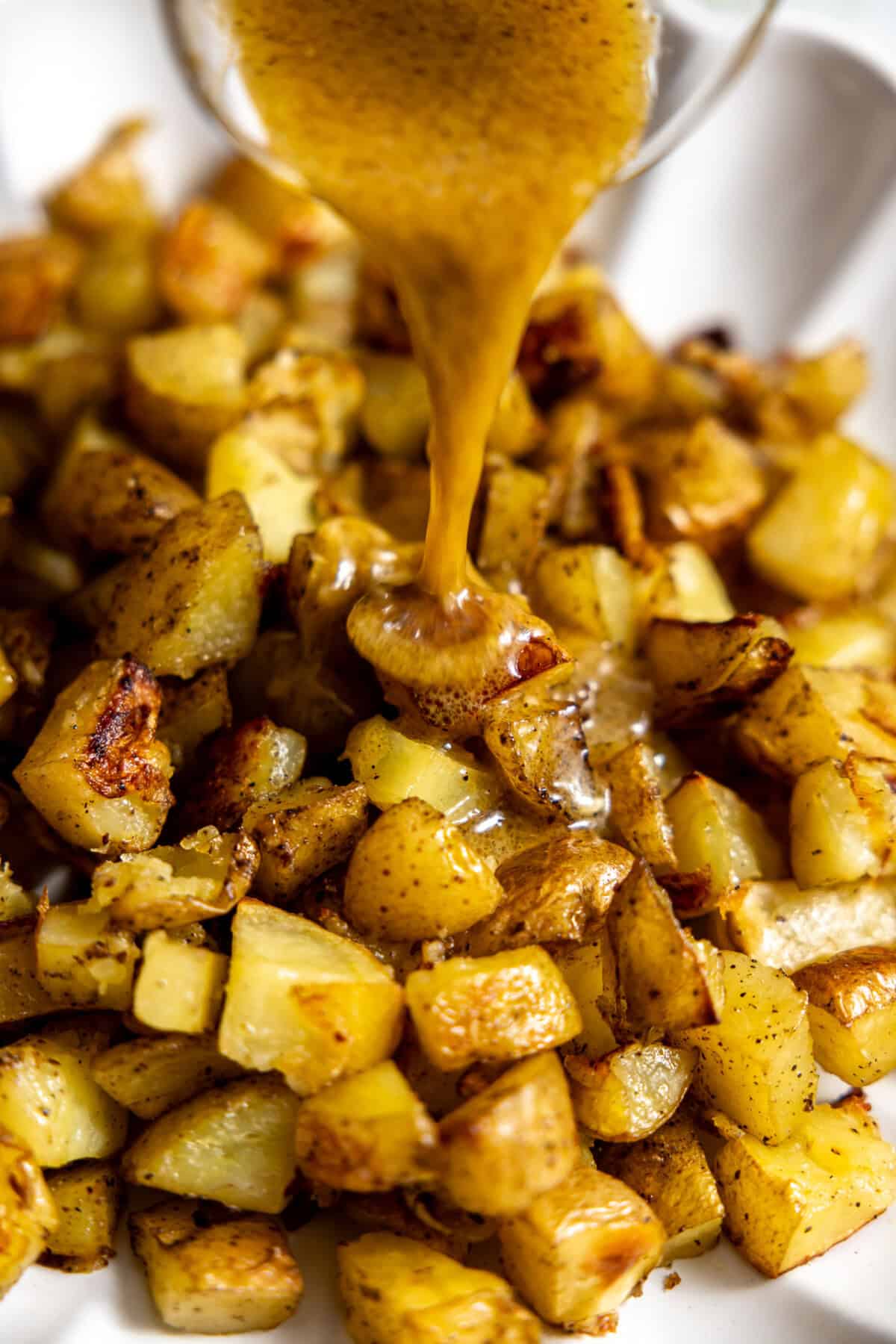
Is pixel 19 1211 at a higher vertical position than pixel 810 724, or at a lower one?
lower

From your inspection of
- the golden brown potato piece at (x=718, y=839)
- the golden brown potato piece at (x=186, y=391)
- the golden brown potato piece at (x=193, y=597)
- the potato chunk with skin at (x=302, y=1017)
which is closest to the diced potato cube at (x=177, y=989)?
the potato chunk with skin at (x=302, y=1017)

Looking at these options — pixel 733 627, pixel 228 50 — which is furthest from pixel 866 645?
pixel 228 50

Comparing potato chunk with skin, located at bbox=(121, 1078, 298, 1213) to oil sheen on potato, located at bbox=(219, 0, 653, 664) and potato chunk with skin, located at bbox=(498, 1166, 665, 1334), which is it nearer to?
potato chunk with skin, located at bbox=(498, 1166, 665, 1334)

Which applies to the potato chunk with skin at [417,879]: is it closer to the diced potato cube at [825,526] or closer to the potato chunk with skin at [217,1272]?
the potato chunk with skin at [217,1272]

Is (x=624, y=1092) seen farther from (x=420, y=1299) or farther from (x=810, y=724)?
(x=810, y=724)

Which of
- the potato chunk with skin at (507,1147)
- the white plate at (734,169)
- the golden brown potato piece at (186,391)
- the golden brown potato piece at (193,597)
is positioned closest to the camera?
the potato chunk with skin at (507,1147)

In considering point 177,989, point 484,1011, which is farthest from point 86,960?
point 484,1011
